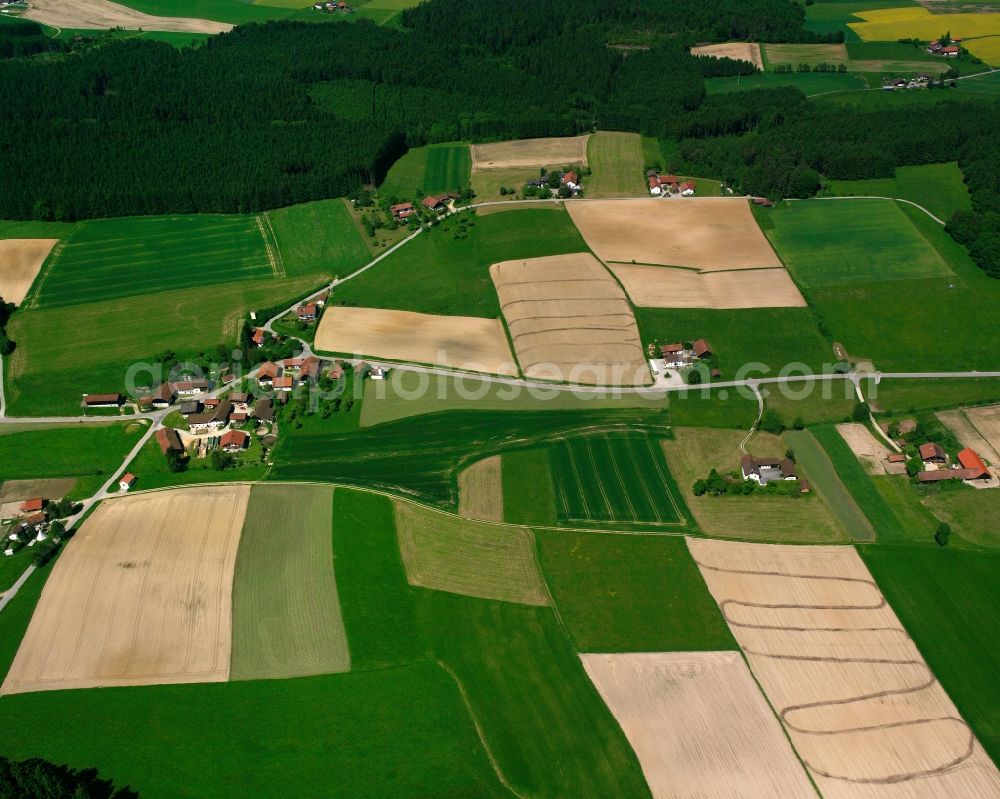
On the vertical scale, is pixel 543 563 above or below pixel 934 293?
below

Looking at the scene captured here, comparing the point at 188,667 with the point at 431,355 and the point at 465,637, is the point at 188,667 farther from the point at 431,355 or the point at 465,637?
the point at 431,355

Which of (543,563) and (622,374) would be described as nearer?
(543,563)

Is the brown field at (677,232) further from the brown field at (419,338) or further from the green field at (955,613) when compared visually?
the green field at (955,613)

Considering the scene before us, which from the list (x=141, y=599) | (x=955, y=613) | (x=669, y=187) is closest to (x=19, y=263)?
(x=141, y=599)

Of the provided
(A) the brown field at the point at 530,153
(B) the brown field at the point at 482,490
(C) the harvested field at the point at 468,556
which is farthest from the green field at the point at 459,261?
(C) the harvested field at the point at 468,556

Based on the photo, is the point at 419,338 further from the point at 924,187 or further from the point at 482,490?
the point at 924,187

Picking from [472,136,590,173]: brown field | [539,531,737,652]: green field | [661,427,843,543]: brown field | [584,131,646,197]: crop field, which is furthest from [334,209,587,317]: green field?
[539,531,737,652]: green field

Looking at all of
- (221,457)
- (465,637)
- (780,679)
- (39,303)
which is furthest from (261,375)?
(780,679)
